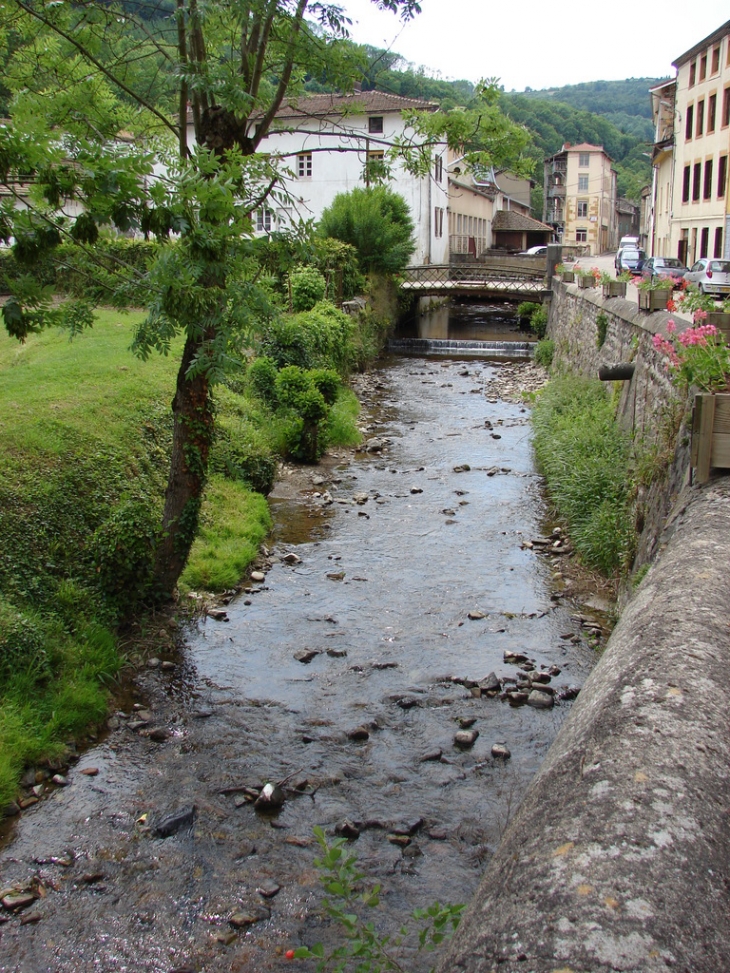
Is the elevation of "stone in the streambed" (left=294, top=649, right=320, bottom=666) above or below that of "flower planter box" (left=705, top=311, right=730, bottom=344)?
below

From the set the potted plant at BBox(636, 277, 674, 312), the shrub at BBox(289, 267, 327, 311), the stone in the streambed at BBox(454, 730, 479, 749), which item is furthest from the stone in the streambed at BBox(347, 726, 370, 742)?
the shrub at BBox(289, 267, 327, 311)

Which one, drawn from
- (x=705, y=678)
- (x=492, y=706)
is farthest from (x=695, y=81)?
(x=705, y=678)

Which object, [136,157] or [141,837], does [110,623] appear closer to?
[141,837]

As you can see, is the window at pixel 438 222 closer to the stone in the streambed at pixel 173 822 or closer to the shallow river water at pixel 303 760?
the shallow river water at pixel 303 760

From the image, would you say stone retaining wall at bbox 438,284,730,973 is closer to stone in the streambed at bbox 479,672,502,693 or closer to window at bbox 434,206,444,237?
stone in the streambed at bbox 479,672,502,693

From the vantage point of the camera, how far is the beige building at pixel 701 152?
36.8m

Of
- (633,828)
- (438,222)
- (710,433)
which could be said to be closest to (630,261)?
(438,222)

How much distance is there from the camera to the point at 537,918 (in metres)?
2.12

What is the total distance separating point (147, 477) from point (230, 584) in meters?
1.60

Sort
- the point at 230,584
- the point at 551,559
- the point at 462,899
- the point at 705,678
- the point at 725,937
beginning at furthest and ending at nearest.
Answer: the point at 551,559 → the point at 230,584 → the point at 462,899 → the point at 705,678 → the point at 725,937

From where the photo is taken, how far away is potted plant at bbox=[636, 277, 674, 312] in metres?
11.1

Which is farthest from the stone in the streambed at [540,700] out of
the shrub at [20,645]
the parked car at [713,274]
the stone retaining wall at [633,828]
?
the parked car at [713,274]

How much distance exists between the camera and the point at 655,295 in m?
11.2

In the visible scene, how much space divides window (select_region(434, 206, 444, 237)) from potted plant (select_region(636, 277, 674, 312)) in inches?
1428
